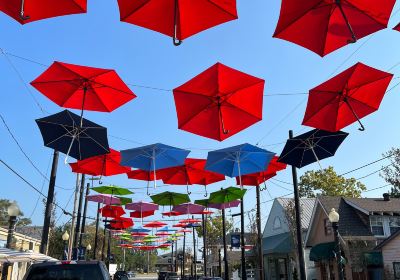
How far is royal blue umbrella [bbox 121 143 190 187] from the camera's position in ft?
48.0

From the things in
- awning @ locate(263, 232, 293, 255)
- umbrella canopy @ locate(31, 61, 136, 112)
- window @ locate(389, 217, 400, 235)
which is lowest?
awning @ locate(263, 232, 293, 255)

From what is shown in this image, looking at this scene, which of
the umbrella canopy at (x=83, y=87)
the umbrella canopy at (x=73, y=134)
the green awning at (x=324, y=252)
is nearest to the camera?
the umbrella canopy at (x=83, y=87)

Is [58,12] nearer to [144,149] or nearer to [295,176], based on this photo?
[144,149]

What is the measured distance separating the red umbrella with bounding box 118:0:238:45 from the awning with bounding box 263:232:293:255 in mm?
29345

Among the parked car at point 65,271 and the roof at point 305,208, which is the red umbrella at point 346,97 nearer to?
the parked car at point 65,271

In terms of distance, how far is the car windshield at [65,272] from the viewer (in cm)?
741

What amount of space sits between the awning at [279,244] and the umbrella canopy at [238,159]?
20.0 m

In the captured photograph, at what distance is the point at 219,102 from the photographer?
11.1 meters

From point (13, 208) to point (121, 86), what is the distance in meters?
8.29

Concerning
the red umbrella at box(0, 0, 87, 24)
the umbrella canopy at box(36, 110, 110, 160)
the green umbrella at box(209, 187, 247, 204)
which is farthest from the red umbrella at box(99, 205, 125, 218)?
the red umbrella at box(0, 0, 87, 24)

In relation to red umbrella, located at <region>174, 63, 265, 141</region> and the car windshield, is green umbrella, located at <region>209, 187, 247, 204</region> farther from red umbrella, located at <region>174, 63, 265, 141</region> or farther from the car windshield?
the car windshield

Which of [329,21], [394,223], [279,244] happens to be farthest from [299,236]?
[279,244]

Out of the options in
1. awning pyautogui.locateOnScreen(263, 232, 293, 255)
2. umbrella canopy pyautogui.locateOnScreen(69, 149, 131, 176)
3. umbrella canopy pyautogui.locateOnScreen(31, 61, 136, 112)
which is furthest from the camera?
awning pyautogui.locateOnScreen(263, 232, 293, 255)

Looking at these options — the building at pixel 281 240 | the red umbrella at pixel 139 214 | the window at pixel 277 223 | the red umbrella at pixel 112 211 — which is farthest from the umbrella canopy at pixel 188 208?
the window at pixel 277 223
